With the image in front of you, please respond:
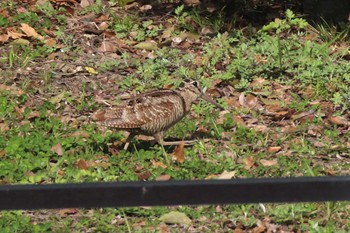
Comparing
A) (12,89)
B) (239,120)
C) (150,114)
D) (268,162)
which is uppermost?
(150,114)

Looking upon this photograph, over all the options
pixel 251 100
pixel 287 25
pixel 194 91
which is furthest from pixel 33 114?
pixel 287 25

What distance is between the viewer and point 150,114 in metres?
7.67

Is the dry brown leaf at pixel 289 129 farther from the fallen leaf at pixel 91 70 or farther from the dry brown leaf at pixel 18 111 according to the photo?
the dry brown leaf at pixel 18 111

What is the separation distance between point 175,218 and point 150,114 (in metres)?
1.30

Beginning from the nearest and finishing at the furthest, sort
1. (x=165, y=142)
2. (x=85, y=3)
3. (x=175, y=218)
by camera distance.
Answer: (x=175, y=218)
(x=165, y=142)
(x=85, y=3)

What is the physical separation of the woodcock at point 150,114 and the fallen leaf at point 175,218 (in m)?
1.16

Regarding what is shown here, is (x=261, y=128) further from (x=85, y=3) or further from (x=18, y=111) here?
(x=85, y=3)

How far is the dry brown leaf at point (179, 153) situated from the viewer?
24.7 feet

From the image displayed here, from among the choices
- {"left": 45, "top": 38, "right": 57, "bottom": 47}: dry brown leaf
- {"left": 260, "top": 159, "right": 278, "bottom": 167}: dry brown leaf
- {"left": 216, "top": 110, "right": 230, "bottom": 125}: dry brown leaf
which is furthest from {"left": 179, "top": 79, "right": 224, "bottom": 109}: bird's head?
{"left": 45, "top": 38, "right": 57, "bottom": 47}: dry brown leaf

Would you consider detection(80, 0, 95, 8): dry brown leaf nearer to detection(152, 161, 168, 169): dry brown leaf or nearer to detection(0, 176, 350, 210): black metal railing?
detection(152, 161, 168, 169): dry brown leaf

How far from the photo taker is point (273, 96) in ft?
29.3

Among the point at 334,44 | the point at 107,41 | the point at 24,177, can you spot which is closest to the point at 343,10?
the point at 334,44

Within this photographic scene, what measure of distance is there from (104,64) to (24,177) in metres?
2.61

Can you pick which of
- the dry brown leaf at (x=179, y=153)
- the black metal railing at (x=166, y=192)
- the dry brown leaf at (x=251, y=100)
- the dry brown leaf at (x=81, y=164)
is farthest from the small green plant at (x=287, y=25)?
the black metal railing at (x=166, y=192)
